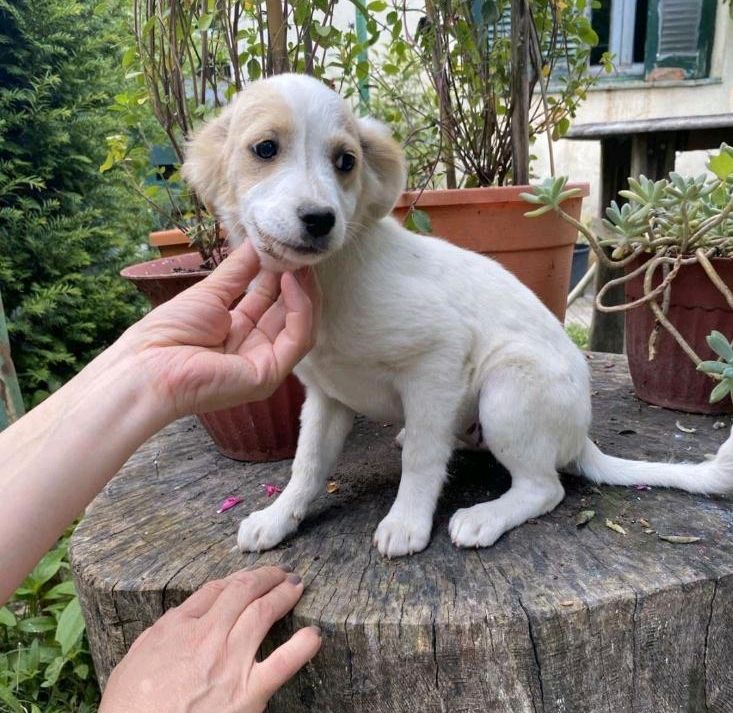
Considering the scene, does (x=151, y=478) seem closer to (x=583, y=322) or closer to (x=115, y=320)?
(x=115, y=320)

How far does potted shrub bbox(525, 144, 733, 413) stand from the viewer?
5.69 ft

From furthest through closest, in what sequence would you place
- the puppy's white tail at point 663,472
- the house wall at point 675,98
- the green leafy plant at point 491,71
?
the house wall at point 675,98, the green leafy plant at point 491,71, the puppy's white tail at point 663,472

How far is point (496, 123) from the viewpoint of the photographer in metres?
2.77

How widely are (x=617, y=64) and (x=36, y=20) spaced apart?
5539mm

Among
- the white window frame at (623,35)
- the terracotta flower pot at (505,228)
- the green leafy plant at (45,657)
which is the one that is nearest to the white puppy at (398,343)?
the terracotta flower pot at (505,228)

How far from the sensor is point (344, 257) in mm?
1493

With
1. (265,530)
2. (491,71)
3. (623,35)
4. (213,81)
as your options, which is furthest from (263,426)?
(623,35)

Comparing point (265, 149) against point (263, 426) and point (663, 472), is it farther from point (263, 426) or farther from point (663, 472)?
point (663, 472)

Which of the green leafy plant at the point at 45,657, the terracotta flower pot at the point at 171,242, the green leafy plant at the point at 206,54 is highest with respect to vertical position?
the green leafy plant at the point at 206,54

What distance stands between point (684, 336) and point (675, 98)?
19.4 ft

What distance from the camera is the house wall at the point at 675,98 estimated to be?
6586 mm

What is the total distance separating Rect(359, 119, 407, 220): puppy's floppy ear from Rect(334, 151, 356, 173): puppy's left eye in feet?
0.36

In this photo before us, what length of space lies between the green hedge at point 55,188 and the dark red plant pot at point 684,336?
3262mm

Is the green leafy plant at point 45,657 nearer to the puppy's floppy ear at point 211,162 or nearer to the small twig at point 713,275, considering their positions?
the puppy's floppy ear at point 211,162
